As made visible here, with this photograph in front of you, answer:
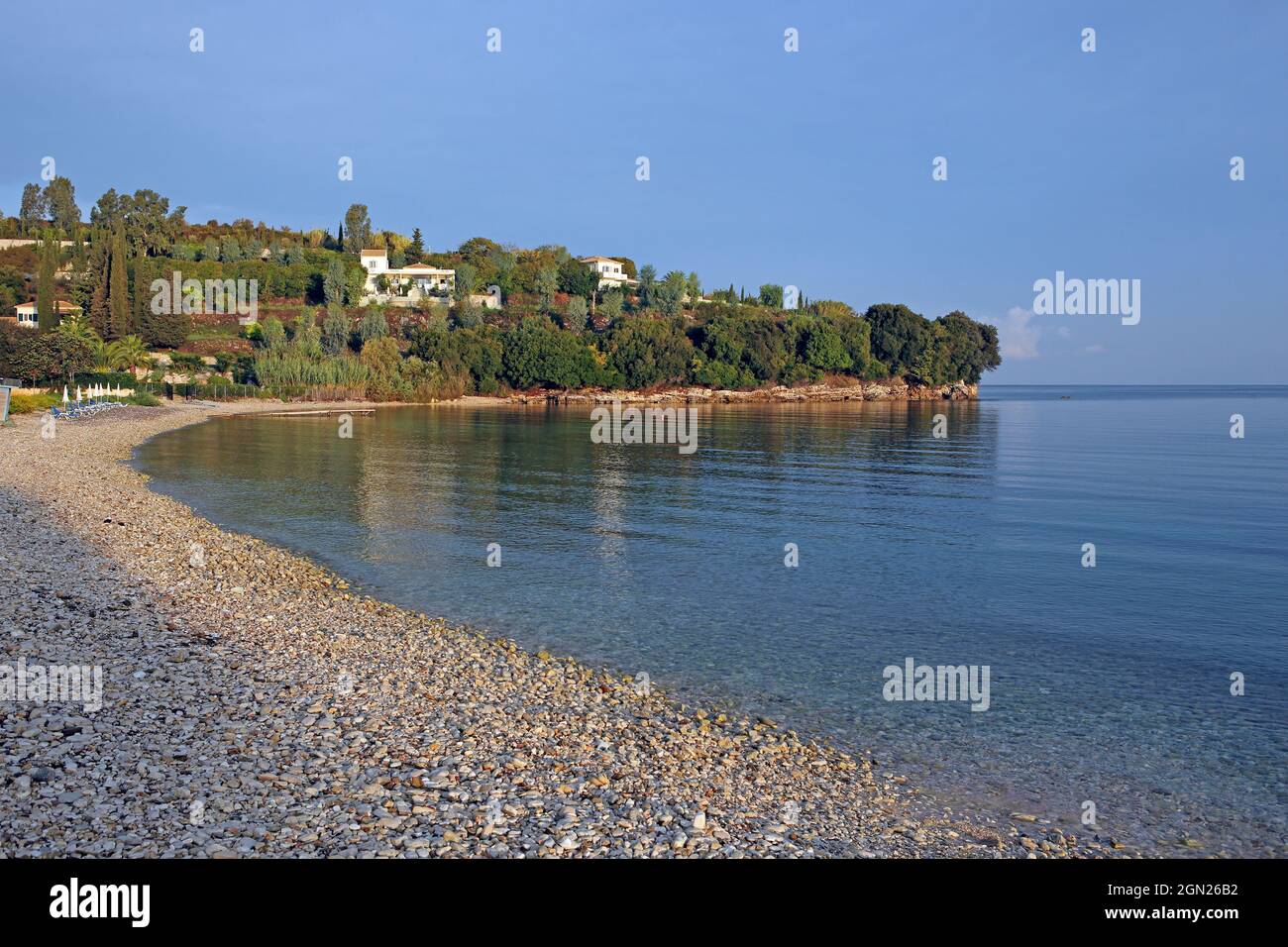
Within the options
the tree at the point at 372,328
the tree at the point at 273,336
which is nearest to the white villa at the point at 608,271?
the tree at the point at 372,328

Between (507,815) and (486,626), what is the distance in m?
8.66

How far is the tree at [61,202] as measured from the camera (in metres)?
179

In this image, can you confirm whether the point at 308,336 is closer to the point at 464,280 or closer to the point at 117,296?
the point at 117,296

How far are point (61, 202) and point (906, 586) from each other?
211 m

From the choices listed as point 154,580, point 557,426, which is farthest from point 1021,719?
point 557,426

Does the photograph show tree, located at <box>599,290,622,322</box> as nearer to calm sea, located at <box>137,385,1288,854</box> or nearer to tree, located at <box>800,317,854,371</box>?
tree, located at <box>800,317,854,371</box>

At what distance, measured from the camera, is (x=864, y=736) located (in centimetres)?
1188

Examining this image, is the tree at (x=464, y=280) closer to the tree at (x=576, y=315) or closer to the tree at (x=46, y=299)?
the tree at (x=576, y=315)

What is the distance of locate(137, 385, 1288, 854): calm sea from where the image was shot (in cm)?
1126

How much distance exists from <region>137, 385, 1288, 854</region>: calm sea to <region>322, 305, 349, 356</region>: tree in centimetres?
7402

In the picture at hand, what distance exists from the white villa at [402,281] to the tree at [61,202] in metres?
65.7

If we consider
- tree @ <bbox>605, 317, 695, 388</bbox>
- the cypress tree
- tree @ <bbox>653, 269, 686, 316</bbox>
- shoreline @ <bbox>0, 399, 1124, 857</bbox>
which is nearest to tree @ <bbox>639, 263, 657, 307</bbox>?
tree @ <bbox>653, 269, 686, 316</bbox>

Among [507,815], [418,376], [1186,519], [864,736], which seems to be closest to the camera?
[507,815]
